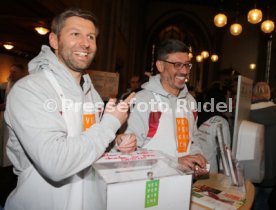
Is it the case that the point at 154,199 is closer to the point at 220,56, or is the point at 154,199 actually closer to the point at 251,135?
the point at 251,135

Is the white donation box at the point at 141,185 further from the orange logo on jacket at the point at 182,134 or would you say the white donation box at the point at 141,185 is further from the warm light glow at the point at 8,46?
the warm light glow at the point at 8,46

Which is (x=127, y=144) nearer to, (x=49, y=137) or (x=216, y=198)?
(x=49, y=137)

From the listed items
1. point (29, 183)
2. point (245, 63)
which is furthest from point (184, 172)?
point (245, 63)

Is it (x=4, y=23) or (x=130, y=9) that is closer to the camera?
(x=4, y=23)

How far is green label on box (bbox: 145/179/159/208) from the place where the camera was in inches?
36.2

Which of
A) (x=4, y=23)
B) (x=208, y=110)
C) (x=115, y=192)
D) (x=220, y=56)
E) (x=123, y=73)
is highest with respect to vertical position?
(x=220, y=56)

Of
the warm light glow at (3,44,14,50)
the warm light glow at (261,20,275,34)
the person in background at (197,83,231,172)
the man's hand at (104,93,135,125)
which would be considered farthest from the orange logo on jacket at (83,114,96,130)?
the warm light glow at (3,44,14,50)

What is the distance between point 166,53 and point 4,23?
6.59 m

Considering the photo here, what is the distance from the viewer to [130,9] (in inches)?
416

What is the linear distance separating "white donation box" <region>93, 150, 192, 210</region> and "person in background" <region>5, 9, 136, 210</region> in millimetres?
101

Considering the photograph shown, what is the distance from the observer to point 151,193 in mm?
929

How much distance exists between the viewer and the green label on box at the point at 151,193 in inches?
36.2

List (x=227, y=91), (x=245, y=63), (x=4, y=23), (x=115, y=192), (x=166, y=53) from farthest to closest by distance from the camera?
(x=245, y=63) < (x=4, y=23) < (x=227, y=91) < (x=166, y=53) < (x=115, y=192)

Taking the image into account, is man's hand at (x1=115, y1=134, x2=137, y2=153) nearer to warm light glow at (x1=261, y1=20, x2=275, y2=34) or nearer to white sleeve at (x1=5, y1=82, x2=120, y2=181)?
white sleeve at (x1=5, y1=82, x2=120, y2=181)
